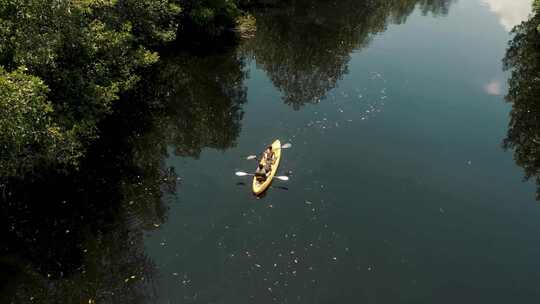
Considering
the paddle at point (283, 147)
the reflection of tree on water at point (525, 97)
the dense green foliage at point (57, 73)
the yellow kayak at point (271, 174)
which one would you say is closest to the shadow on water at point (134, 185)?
the dense green foliage at point (57, 73)

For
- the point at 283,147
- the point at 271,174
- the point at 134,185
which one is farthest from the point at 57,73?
the point at 283,147

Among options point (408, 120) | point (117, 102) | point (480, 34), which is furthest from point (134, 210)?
point (480, 34)

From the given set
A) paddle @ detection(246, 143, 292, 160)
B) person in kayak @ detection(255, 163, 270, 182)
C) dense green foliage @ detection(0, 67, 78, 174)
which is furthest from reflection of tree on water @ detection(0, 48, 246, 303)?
person in kayak @ detection(255, 163, 270, 182)

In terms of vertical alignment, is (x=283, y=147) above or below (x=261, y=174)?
below

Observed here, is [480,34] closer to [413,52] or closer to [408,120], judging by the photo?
[413,52]

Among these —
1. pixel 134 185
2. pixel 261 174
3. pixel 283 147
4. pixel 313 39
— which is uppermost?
pixel 261 174

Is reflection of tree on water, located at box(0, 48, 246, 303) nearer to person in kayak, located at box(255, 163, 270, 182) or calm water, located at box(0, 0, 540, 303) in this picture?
calm water, located at box(0, 0, 540, 303)

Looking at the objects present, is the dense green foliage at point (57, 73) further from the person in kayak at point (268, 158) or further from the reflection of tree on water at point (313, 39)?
the reflection of tree on water at point (313, 39)

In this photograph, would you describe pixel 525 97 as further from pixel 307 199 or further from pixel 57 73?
pixel 57 73
